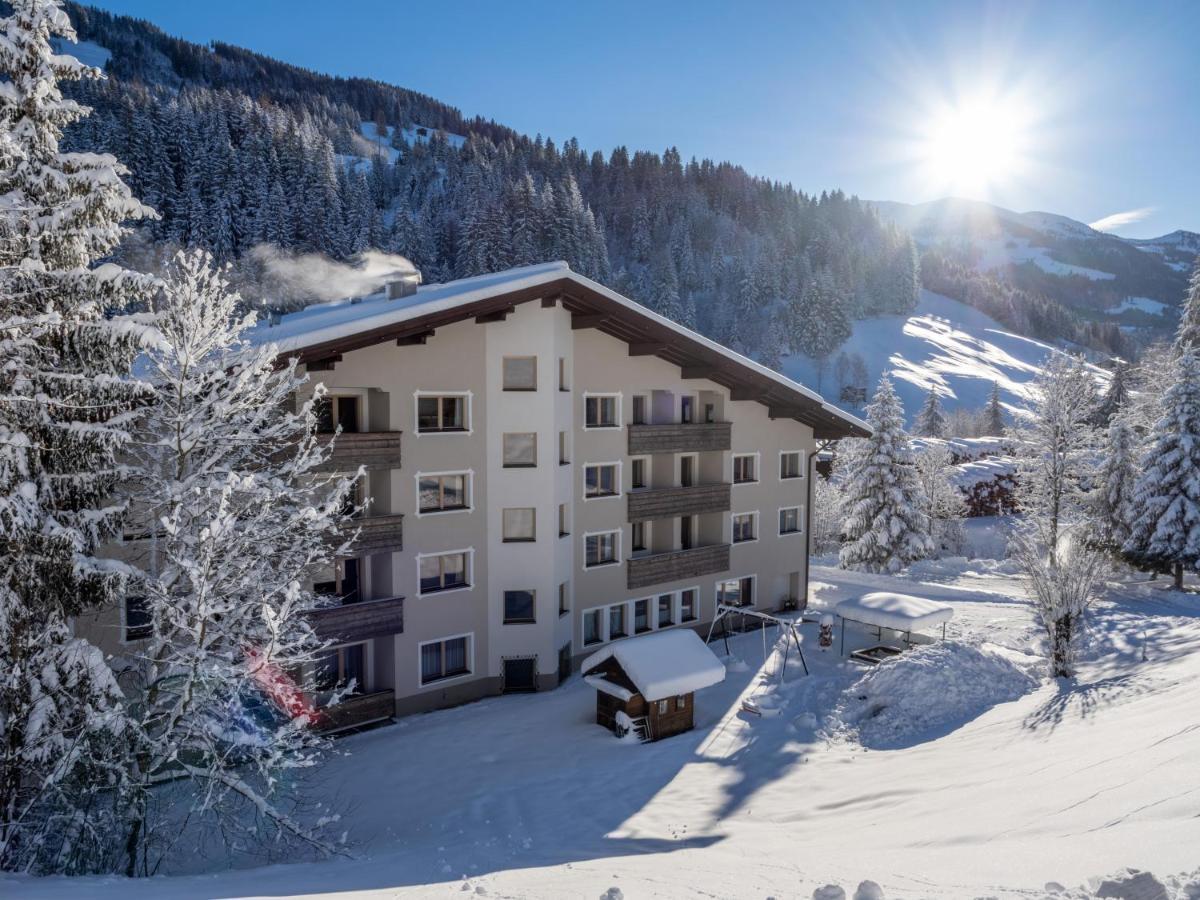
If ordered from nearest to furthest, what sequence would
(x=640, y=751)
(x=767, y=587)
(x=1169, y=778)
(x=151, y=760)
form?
(x=1169, y=778)
(x=151, y=760)
(x=640, y=751)
(x=767, y=587)

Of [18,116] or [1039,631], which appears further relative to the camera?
[1039,631]

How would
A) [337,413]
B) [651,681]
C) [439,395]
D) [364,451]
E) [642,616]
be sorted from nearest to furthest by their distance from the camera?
[651,681] < [364,451] < [337,413] < [439,395] < [642,616]

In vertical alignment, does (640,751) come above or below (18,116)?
below

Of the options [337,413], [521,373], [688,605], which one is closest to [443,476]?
[337,413]

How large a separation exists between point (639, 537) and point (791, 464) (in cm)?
763

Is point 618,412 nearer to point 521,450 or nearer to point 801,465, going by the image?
point 521,450

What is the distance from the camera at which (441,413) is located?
73.1 feet

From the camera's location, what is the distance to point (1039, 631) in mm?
26453

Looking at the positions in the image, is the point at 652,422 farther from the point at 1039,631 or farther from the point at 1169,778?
the point at 1169,778

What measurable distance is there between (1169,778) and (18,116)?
60.7 ft

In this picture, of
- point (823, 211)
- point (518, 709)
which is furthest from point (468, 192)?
point (518, 709)

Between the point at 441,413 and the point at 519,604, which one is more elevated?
the point at 441,413

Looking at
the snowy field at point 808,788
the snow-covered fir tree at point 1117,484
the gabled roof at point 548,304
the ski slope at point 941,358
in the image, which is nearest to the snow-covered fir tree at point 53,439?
the snowy field at point 808,788

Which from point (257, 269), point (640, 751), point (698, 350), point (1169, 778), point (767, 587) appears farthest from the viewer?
point (257, 269)
